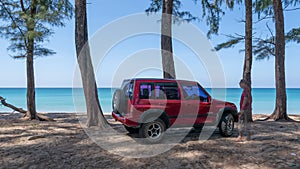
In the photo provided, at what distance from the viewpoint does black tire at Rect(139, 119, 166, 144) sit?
569 cm

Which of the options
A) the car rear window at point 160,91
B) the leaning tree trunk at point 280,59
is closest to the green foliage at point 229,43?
the leaning tree trunk at point 280,59

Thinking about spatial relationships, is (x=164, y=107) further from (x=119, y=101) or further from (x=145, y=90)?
(x=119, y=101)

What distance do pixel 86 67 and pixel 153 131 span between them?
3953 mm

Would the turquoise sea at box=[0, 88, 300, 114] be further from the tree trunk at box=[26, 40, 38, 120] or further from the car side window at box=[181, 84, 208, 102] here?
the car side window at box=[181, 84, 208, 102]

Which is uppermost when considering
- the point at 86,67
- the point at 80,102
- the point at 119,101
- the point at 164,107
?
the point at 86,67

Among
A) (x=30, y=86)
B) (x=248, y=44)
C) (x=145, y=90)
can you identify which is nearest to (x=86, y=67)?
(x=145, y=90)

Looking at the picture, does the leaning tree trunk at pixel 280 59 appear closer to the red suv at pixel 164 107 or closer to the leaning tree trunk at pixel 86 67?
the red suv at pixel 164 107

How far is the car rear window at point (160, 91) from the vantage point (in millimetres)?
→ 5758

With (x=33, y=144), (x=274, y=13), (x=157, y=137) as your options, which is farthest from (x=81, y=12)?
(x=274, y=13)

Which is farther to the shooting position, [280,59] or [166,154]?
[280,59]

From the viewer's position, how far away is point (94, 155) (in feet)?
15.5

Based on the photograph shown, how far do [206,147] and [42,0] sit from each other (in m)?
9.62

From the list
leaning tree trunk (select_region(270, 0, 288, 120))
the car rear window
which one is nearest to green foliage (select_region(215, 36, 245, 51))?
leaning tree trunk (select_region(270, 0, 288, 120))

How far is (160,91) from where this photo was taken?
5980 mm
